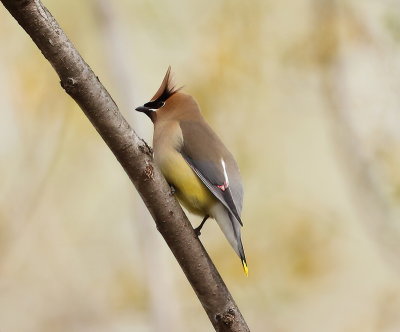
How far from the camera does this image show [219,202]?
12.6 feet

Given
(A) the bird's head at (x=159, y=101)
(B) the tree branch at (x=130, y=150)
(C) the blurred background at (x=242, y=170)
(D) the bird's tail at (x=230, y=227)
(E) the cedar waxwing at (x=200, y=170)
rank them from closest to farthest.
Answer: (B) the tree branch at (x=130, y=150) < (D) the bird's tail at (x=230, y=227) < (E) the cedar waxwing at (x=200, y=170) < (A) the bird's head at (x=159, y=101) < (C) the blurred background at (x=242, y=170)

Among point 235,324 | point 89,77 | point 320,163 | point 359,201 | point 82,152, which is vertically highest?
point 320,163

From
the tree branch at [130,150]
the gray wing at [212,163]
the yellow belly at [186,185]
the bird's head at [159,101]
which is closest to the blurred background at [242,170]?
the bird's head at [159,101]

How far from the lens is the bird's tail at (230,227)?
3557mm

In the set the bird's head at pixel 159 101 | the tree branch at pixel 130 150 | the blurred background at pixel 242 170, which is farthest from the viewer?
the blurred background at pixel 242 170

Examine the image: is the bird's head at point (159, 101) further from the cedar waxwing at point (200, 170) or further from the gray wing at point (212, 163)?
the gray wing at point (212, 163)

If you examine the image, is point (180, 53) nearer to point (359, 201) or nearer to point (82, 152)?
point (82, 152)

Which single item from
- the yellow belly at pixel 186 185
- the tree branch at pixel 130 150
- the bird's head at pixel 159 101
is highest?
the bird's head at pixel 159 101

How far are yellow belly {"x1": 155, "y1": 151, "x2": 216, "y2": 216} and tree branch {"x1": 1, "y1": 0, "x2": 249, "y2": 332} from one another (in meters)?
1.07

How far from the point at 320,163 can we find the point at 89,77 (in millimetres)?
5619

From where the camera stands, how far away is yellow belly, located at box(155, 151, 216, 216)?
3.85 m

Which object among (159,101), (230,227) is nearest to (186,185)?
(230,227)

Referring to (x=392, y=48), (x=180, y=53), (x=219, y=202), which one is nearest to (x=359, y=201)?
(x=392, y=48)

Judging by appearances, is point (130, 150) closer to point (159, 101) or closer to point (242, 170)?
point (159, 101)
